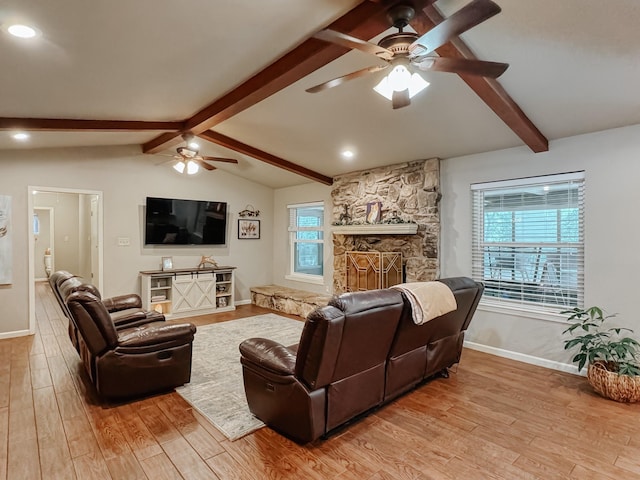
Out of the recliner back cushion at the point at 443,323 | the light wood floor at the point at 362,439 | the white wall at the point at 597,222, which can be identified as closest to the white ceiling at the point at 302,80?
the white wall at the point at 597,222

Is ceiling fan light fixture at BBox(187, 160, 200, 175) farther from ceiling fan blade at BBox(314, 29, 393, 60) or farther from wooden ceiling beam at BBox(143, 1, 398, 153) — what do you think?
ceiling fan blade at BBox(314, 29, 393, 60)

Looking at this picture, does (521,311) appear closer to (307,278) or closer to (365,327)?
(365,327)

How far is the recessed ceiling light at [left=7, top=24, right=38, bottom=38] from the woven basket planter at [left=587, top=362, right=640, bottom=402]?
16.5 ft

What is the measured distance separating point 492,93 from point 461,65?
42.6 inches

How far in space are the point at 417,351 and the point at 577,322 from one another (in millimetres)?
2029

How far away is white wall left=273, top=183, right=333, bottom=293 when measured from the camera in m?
6.73

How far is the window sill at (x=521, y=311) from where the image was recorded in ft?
12.9

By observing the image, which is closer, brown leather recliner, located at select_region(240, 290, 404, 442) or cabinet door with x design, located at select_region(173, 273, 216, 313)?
brown leather recliner, located at select_region(240, 290, 404, 442)

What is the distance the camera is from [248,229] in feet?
24.6

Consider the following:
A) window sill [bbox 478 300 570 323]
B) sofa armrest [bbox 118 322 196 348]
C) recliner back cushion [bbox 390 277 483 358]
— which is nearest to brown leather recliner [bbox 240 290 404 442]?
recliner back cushion [bbox 390 277 483 358]

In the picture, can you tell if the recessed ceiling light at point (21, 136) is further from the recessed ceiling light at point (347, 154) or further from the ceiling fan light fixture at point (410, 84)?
the ceiling fan light fixture at point (410, 84)

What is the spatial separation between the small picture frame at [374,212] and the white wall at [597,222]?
1.60 meters

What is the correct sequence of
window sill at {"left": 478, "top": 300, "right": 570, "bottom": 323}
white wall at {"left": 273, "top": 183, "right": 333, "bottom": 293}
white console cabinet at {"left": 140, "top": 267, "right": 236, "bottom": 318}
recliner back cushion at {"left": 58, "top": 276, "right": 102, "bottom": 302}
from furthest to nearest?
1. white wall at {"left": 273, "top": 183, "right": 333, "bottom": 293}
2. white console cabinet at {"left": 140, "top": 267, "right": 236, "bottom": 318}
3. window sill at {"left": 478, "top": 300, "right": 570, "bottom": 323}
4. recliner back cushion at {"left": 58, "top": 276, "right": 102, "bottom": 302}

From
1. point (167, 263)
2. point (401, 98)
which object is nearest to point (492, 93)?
point (401, 98)
